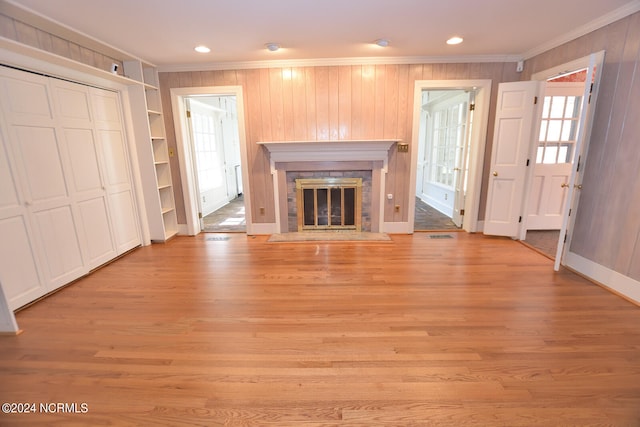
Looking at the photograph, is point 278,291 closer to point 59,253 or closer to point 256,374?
point 256,374

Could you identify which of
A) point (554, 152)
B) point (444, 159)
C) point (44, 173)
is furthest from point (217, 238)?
point (554, 152)

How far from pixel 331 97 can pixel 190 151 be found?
2.30 metres

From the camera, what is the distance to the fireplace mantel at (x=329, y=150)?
13.3ft

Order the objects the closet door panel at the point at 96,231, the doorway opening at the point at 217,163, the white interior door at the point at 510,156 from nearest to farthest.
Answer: the closet door panel at the point at 96,231, the white interior door at the point at 510,156, the doorway opening at the point at 217,163

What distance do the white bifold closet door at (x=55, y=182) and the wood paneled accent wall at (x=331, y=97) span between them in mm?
1155

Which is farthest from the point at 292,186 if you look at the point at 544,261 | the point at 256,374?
the point at 544,261

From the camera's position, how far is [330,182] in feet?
14.2

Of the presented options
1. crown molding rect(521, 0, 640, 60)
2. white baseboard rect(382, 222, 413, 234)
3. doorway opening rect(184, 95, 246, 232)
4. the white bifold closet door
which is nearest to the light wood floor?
the white bifold closet door

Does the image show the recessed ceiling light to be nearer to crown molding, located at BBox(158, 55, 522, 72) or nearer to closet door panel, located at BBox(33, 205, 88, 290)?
crown molding, located at BBox(158, 55, 522, 72)

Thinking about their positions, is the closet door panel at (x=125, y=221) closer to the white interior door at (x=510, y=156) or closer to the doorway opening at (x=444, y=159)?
the doorway opening at (x=444, y=159)

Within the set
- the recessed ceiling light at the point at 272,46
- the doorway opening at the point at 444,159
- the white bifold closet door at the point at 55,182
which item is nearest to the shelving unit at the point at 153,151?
the white bifold closet door at the point at 55,182

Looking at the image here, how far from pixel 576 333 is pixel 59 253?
4.47 m

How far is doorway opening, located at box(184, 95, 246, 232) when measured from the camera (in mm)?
5419

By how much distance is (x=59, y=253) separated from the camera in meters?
2.79
